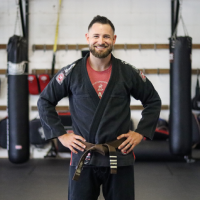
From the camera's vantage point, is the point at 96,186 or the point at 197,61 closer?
the point at 96,186

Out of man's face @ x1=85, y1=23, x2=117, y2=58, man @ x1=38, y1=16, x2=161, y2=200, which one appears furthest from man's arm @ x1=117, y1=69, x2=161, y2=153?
man's face @ x1=85, y1=23, x2=117, y2=58

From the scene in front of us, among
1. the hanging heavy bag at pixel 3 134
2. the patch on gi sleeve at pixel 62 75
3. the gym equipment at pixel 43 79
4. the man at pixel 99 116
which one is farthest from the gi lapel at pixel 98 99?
the hanging heavy bag at pixel 3 134

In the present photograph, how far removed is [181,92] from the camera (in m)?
3.92

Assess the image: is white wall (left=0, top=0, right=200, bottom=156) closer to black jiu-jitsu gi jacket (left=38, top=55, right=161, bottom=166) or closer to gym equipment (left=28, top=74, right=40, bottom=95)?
gym equipment (left=28, top=74, right=40, bottom=95)

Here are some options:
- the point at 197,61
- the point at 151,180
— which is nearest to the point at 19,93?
the point at 151,180

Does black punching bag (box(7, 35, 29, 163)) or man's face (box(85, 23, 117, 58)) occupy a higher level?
man's face (box(85, 23, 117, 58))

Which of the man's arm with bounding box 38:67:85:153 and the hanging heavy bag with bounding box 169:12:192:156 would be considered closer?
the man's arm with bounding box 38:67:85:153

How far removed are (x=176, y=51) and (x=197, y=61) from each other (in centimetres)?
137

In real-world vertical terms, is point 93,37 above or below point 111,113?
above

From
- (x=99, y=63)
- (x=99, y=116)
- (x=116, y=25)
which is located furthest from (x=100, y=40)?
(x=116, y=25)

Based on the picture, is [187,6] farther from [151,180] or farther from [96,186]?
[96,186]

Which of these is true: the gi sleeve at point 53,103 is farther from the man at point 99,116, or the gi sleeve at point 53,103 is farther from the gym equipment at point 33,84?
the gym equipment at point 33,84

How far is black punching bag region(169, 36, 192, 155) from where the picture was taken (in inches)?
154

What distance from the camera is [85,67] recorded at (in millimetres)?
1678
